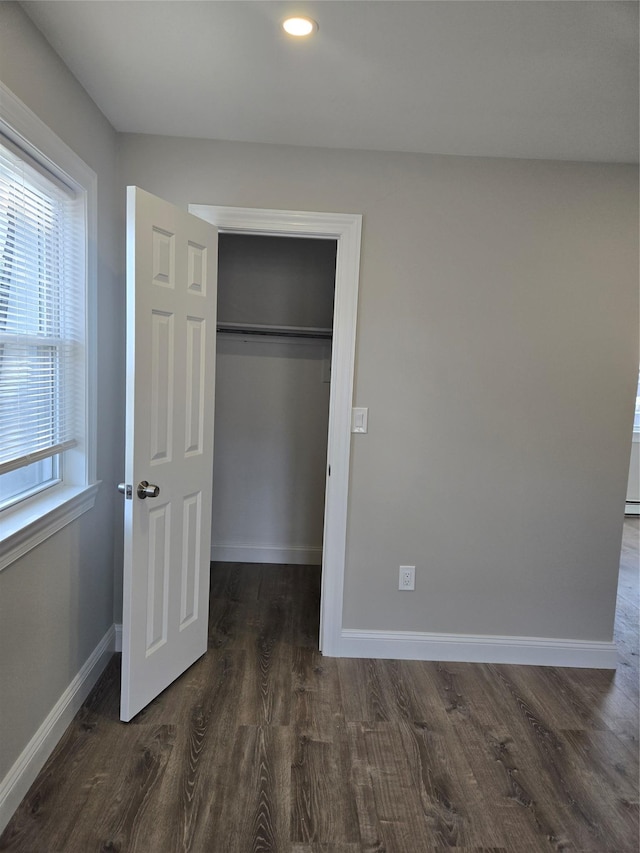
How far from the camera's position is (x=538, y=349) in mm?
2568

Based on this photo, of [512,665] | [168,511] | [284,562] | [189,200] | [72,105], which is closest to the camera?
[72,105]

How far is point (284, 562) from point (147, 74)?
310 centimetres

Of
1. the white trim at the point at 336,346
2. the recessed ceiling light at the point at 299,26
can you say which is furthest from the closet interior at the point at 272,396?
the recessed ceiling light at the point at 299,26

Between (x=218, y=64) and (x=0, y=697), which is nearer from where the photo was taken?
(x=0, y=697)

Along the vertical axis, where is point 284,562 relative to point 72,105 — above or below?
below

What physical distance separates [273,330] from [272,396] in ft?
1.57

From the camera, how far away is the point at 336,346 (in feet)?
8.36

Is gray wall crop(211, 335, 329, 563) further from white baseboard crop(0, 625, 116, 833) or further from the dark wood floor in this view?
white baseboard crop(0, 625, 116, 833)

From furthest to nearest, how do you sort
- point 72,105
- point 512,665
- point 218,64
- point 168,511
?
point 512,665 < point 168,511 < point 72,105 < point 218,64

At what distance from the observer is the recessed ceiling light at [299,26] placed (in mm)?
1561

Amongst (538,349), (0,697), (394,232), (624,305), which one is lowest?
(0,697)

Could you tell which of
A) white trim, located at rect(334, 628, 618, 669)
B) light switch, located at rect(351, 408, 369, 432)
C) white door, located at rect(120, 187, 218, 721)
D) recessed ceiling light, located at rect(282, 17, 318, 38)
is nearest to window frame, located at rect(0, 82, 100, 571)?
white door, located at rect(120, 187, 218, 721)

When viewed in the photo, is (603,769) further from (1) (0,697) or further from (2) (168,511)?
(1) (0,697)

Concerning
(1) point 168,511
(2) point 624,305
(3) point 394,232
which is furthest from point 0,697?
(2) point 624,305
